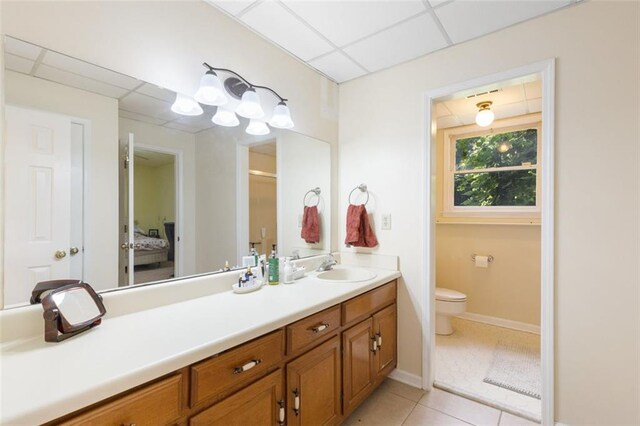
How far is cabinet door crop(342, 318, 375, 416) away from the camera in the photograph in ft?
5.21

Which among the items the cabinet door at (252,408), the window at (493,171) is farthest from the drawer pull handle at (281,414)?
the window at (493,171)

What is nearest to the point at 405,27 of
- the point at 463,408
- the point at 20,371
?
the point at 20,371

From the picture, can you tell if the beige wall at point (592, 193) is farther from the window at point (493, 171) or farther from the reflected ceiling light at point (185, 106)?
the reflected ceiling light at point (185, 106)

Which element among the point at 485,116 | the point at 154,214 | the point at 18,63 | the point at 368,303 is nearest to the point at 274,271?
the point at 368,303

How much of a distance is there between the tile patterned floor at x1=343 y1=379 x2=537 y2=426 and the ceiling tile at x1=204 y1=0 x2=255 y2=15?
8.01ft

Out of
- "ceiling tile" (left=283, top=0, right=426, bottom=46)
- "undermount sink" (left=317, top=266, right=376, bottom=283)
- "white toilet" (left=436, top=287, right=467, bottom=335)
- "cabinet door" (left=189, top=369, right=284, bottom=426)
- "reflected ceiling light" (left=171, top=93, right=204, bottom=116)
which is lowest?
"white toilet" (left=436, top=287, right=467, bottom=335)

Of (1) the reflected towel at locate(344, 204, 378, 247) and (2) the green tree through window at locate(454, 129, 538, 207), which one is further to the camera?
(2) the green tree through window at locate(454, 129, 538, 207)

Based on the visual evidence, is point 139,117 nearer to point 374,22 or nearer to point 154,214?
point 154,214

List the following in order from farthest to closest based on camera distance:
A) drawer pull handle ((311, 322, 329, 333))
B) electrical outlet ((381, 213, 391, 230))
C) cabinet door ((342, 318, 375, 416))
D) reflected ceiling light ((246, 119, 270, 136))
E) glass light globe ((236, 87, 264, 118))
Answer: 1. electrical outlet ((381, 213, 391, 230))
2. reflected ceiling light ((246, 119, 270, 136))
3. glass light globe ((236, 87, 264, 118))
4. cabinet door ((342, 318, 375, 416))
5. drawer pull handle ((311, 322, 329, 333))

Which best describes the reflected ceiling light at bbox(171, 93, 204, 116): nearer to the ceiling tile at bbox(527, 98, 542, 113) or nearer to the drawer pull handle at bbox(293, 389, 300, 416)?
the drawer pull handle at bbox(293, 389, 300, 416)

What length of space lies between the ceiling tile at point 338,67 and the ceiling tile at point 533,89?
1318 mm

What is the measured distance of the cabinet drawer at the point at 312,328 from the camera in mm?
1250

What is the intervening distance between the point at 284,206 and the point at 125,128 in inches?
43.1

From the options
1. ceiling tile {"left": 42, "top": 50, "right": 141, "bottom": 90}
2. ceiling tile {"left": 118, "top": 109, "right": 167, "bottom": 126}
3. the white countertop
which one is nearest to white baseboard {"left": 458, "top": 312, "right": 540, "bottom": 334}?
the white countertop
